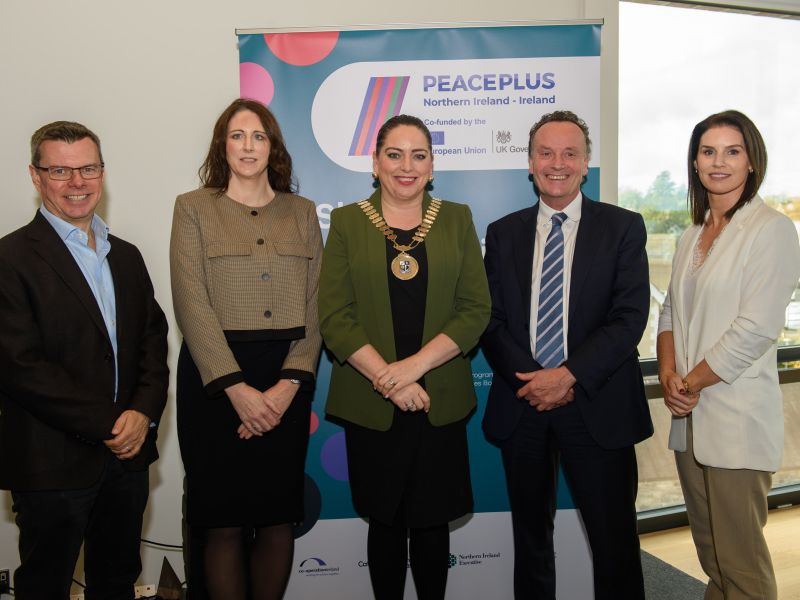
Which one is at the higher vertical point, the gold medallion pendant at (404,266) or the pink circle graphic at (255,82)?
the pink circle graphic at (255,82)

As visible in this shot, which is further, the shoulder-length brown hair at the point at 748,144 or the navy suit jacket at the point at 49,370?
the shoulder-length brown hair at the point at 748,144

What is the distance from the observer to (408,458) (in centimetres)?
213

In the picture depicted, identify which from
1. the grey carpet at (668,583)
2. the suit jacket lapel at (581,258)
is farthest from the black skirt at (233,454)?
the grey carpet at (668,583)

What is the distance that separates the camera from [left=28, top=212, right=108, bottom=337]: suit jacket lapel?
192 cm

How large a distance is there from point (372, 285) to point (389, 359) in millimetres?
253

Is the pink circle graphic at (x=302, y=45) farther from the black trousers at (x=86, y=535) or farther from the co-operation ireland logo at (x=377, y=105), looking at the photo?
the black trousers at (x=86, y=535)

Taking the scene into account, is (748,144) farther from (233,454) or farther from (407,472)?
(233,454)

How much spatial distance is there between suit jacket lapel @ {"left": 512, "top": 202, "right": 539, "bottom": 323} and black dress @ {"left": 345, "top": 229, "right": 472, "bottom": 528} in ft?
1.26

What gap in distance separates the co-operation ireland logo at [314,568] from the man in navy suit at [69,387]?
93 centimetres

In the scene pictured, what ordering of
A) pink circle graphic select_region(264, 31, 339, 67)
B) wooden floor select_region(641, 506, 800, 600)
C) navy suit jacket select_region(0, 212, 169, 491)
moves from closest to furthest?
navy suit jacket select_region(0, 212, 169, 491) < pink circle graphic select_region(264, 31, 339, 67) < wooden floor select_region(641, 506, 800, 600)

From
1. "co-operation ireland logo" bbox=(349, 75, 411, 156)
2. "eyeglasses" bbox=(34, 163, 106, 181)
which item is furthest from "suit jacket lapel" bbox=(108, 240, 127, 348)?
"co-operation ireland logo" bbox=(349, 75, 411, 156)

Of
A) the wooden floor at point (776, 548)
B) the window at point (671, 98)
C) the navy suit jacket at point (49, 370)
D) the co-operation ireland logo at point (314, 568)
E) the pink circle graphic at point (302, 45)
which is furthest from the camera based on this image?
the window at point (671, 98)

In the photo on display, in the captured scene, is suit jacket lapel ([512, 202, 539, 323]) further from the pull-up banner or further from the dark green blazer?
the pull-up banner

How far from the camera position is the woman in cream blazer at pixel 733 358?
202 cm
